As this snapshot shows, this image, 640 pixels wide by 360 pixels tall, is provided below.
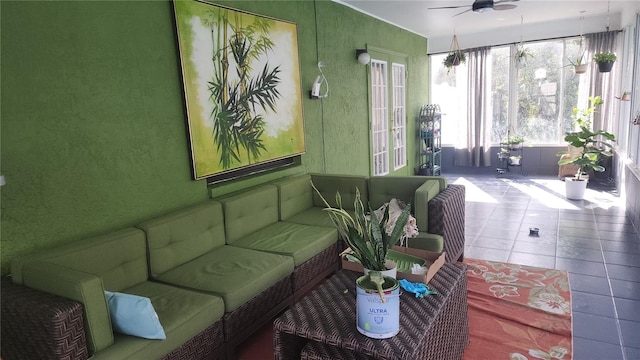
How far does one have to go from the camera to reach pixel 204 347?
7.33 ft

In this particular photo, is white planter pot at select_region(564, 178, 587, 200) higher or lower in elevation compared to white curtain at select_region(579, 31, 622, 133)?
lower

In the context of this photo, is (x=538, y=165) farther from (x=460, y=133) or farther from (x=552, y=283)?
(x=552, y=283)

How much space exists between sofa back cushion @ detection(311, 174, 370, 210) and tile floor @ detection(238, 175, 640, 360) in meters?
1.22

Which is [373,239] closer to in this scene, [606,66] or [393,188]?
[393,188]

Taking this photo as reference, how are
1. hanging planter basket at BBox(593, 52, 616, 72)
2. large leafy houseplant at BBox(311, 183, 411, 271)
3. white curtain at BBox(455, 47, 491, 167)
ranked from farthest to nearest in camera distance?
white curtain at BBox(455, 47, 491, 167) < hanging planter basket at BBox(593, 52, 616, 72) < large leafy houseplant at BBox(311, 183, 411, 271)

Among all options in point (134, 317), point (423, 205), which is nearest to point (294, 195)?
point (423, 205)

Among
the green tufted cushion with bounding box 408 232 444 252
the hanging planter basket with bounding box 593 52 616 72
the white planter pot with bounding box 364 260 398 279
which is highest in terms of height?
the hanging planter basket with bounding box 593 52 616 72

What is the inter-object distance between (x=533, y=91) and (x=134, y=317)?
26.2ft

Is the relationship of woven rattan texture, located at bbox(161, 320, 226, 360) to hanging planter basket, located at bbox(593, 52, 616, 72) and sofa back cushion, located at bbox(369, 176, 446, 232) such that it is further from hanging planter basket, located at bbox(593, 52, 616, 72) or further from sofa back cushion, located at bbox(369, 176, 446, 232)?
hanging planter basket, located at bbox(593, 52, 616, 72)

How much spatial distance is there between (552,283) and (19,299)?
3.51m

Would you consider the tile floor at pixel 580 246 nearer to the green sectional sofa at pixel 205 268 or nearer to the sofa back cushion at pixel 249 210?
the green sectional sofa at pixel 205 268

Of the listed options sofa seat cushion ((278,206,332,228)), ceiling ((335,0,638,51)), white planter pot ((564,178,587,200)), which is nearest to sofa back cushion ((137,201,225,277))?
sofa seat cushion ((278,206,332,228))

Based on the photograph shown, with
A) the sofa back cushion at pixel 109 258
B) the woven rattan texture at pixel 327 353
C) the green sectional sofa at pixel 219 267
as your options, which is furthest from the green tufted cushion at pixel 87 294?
the woven rattan texture at pixel 327 353

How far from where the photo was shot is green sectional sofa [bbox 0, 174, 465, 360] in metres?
1.79
